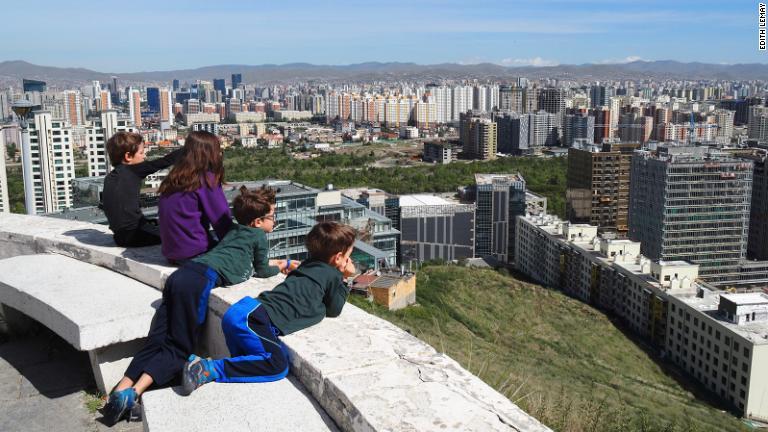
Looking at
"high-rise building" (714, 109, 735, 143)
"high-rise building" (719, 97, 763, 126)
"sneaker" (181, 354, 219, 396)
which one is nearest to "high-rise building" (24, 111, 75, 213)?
"sneaker" (181, 354, 219, 396)

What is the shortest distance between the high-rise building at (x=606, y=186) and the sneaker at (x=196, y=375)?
16.2 metres

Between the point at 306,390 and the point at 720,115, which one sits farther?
the point at 720,115

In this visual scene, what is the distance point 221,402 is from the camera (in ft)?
3.84

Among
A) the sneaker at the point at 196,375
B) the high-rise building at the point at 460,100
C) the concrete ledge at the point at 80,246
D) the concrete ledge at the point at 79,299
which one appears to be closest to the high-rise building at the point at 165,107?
the high-rise building at the point at 460,100

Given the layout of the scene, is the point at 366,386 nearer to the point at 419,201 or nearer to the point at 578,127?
the point at 419,201

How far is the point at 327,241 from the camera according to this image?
4.69 feet

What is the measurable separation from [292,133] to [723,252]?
26430 millimetres

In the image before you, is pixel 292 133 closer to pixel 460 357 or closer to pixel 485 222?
pixel 485 222

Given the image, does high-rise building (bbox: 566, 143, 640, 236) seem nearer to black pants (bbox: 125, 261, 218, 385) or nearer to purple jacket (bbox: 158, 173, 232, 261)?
purple jacket (bbox: 158, 173, 232, 261)

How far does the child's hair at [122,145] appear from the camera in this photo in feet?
6.24

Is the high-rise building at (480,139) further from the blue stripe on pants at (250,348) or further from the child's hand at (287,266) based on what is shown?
the blue stripe on pants at (250,348)

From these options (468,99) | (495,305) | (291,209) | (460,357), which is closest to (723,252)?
(495,305)

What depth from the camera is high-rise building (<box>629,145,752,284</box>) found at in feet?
44.0

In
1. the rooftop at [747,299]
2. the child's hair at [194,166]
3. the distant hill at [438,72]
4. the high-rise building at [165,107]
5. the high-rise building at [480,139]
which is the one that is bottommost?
the rooftop at [747,299]
